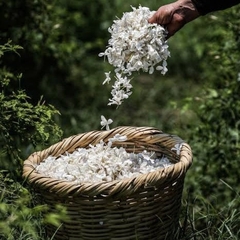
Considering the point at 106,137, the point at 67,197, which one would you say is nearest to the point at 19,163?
the point at 106,137

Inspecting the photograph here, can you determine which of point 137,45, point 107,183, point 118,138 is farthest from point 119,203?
point 137,45

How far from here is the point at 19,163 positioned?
367 centimetres

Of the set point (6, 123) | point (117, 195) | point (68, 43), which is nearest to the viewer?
point (117, 195)

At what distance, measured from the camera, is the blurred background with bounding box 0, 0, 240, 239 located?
3.60m

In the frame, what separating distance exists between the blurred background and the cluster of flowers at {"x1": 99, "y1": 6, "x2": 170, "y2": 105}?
0.43 meters

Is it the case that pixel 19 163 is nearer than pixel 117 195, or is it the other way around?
pixel 117 195

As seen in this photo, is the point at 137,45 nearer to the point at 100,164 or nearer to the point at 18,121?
the point at 100,164

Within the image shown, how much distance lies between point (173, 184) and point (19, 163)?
0.90m

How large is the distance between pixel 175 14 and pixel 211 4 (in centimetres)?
15

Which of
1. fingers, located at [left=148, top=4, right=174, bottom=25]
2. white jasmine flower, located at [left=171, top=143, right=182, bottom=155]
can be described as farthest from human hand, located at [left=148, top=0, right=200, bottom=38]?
white jasmine flower, located at [left=171, top=143, right=182, bottom=155]

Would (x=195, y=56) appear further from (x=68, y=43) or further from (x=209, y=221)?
(x=209, y=221)

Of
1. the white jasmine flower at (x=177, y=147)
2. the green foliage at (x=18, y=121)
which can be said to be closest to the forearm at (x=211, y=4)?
the white jasmine flower at (x=177, y=147)

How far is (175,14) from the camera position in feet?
10.8

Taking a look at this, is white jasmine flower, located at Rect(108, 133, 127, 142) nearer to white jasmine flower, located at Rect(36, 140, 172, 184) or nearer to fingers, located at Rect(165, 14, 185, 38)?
white jasmine flower, located at Rect(36, 140, 172, 184)
